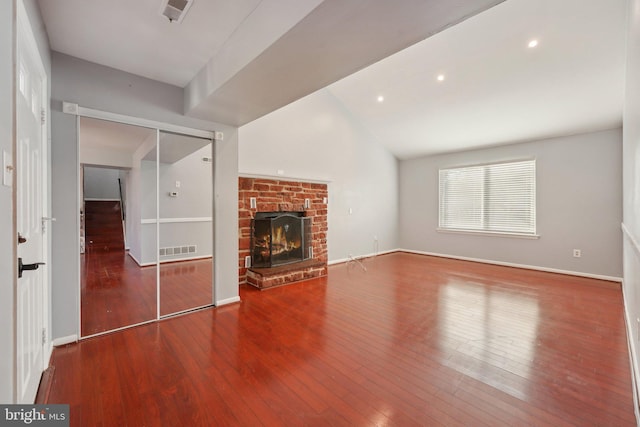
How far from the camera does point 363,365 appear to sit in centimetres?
206

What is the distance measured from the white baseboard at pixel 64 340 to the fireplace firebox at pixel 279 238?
7.22 feet

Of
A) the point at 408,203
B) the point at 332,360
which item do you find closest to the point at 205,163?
the point at 332,360

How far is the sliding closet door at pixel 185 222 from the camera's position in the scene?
300 cm

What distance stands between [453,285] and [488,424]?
2843mm

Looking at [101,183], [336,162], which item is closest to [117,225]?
[101,183]

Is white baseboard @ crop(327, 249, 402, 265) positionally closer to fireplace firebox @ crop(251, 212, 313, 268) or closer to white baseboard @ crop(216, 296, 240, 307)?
fireplace firebox @ crop(251, 212, 313, 268)

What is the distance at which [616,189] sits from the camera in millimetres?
4219

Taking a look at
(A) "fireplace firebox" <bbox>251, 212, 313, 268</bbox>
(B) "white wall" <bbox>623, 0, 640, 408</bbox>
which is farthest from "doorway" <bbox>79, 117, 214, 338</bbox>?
(B) "white wall" <bbox>623, 0, 640, 408</bbox>

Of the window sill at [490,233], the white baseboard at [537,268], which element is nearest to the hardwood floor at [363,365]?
the white baseboard at [537,268]

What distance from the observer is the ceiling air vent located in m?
1.78

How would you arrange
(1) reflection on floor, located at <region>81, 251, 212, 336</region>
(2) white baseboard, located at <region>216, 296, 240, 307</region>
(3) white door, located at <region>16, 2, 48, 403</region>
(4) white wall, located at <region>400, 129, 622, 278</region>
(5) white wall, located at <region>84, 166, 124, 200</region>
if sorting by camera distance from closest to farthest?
(3) white door, located at <region>16, 2, 48, 403</region> → (5) white wall, located at <region>84, 166, 124, 200</region> → (1) reflection on floor, located at <region>81, 251, 212, 336</region> → (2) white baseboard, located at <region>216, 296, 240, 307</region> → (4) white wall, located at <region>400, 129, 622, 278</region>

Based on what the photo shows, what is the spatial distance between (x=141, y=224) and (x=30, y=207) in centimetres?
136

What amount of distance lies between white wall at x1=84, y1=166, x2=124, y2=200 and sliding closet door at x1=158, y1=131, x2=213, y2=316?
0.39 metres
